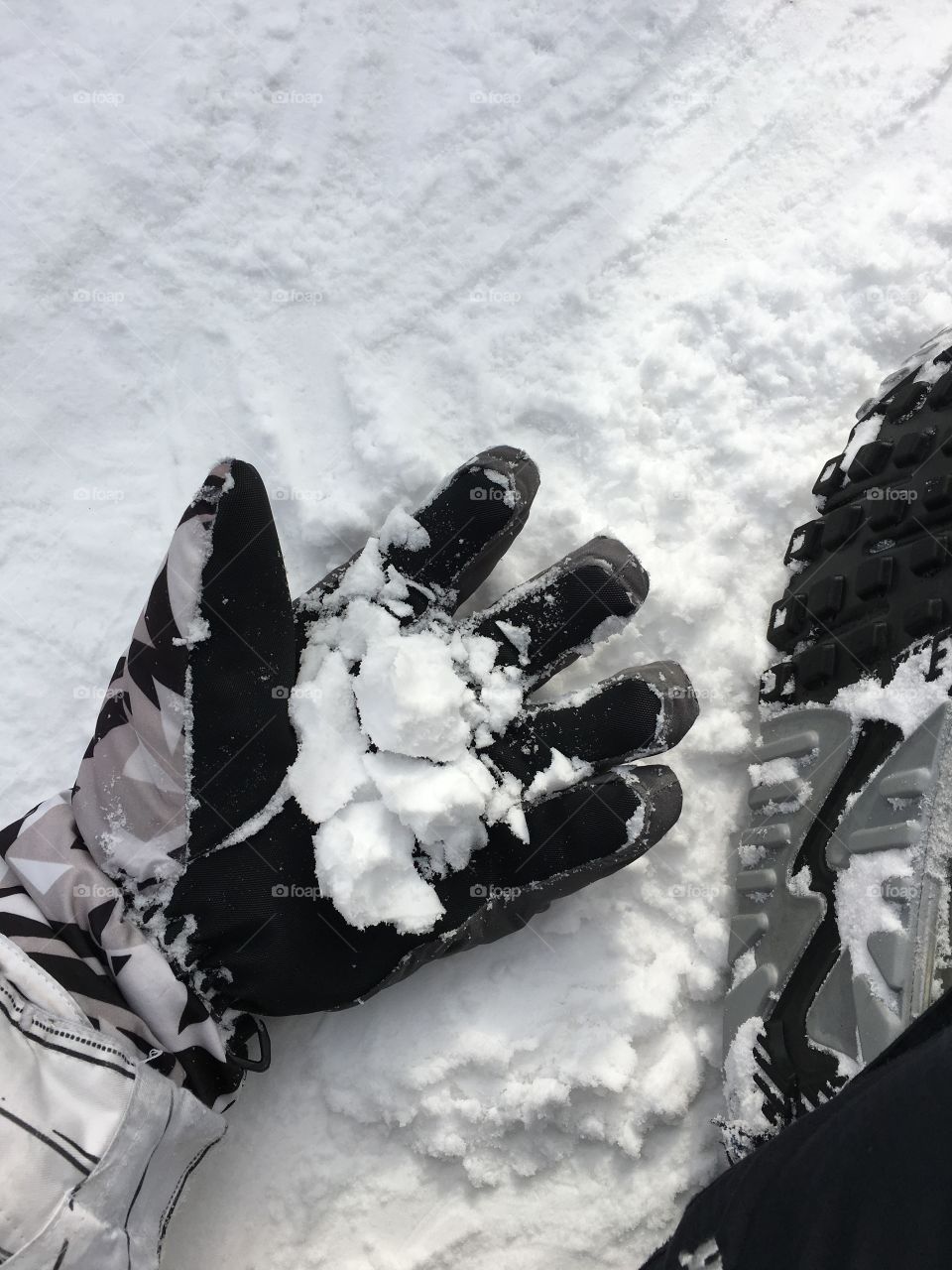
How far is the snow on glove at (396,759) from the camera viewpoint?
1.09 m

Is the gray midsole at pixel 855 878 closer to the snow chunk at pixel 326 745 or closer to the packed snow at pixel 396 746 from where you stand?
the packed snow at pixel 396 746

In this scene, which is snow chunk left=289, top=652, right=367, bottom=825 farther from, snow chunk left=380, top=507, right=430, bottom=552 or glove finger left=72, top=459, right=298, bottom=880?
snow chunk left=380, top=507, right=430, bottom=552

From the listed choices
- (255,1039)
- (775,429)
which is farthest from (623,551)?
(255,1039)

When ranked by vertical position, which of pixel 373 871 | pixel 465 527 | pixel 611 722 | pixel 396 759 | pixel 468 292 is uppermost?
pixel 468 292

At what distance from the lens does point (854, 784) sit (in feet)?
3.57

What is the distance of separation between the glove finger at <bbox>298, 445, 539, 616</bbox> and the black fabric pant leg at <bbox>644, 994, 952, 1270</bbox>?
0.73m

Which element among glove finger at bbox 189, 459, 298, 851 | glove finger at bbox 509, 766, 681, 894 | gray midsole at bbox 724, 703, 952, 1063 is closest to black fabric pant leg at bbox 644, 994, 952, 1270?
gray midsole at bbox 724, 703, 952, 1063

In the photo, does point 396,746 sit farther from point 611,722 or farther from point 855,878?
point 855,878

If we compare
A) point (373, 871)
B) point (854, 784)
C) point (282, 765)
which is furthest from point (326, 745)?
point (854, 784)

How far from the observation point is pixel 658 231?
1.32m

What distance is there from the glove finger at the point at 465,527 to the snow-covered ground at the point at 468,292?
0.35 ft

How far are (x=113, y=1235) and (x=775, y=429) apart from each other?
51.4 inches

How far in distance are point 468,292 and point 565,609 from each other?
535 mm

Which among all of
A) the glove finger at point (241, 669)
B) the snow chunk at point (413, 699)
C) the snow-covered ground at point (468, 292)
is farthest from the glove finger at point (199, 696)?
the snow-covered ground at point (468, 292)
